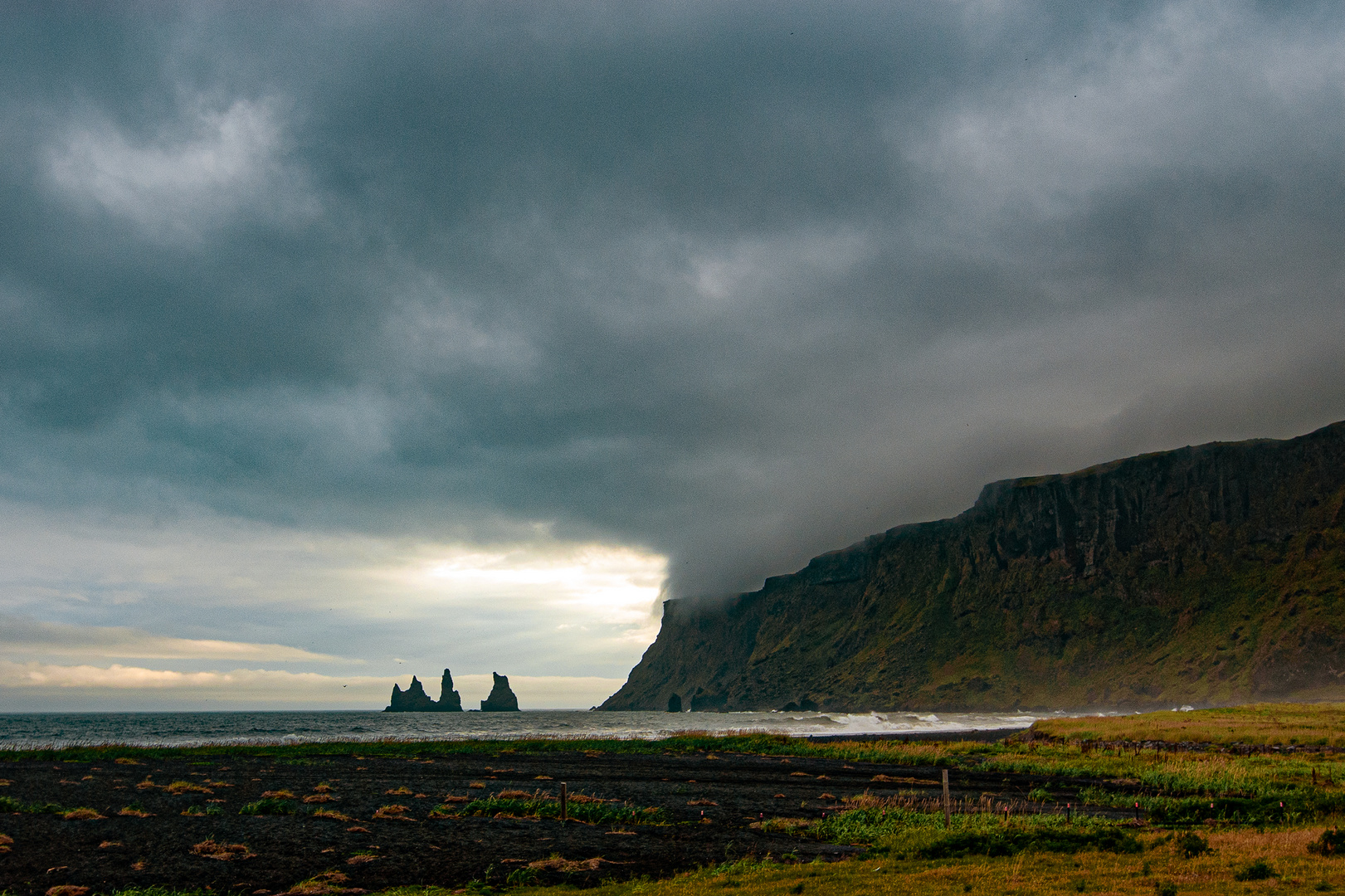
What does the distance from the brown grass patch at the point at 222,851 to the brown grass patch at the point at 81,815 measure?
11.1m

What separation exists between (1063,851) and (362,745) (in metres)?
83.5

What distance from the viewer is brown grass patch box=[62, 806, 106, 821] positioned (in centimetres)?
3653

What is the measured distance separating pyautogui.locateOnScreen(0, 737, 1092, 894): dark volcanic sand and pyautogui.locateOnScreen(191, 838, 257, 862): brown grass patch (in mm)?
454

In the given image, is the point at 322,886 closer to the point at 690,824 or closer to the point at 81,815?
the point at 690,824

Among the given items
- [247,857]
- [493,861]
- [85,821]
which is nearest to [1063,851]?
[493,861]

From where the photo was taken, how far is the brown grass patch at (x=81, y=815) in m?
36.5

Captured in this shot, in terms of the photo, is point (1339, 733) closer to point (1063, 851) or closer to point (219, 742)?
point (1063, 851)

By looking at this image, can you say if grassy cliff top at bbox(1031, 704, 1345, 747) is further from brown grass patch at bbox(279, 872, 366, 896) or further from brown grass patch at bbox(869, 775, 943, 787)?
brown grass patch at bbox(279, 872, 366, 896)

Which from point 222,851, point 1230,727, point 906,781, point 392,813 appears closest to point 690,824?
point 392,813

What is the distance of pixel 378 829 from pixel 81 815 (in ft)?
48.0

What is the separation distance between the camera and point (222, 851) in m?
29.2

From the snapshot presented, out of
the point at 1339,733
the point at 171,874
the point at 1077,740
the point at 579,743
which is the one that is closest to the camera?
the point at 171,874

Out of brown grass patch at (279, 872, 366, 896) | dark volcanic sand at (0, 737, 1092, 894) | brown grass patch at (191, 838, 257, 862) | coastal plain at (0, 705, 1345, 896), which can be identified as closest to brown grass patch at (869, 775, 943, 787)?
coastal plain at (0, 705, 1345, 896)

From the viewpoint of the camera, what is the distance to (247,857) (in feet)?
94.5
